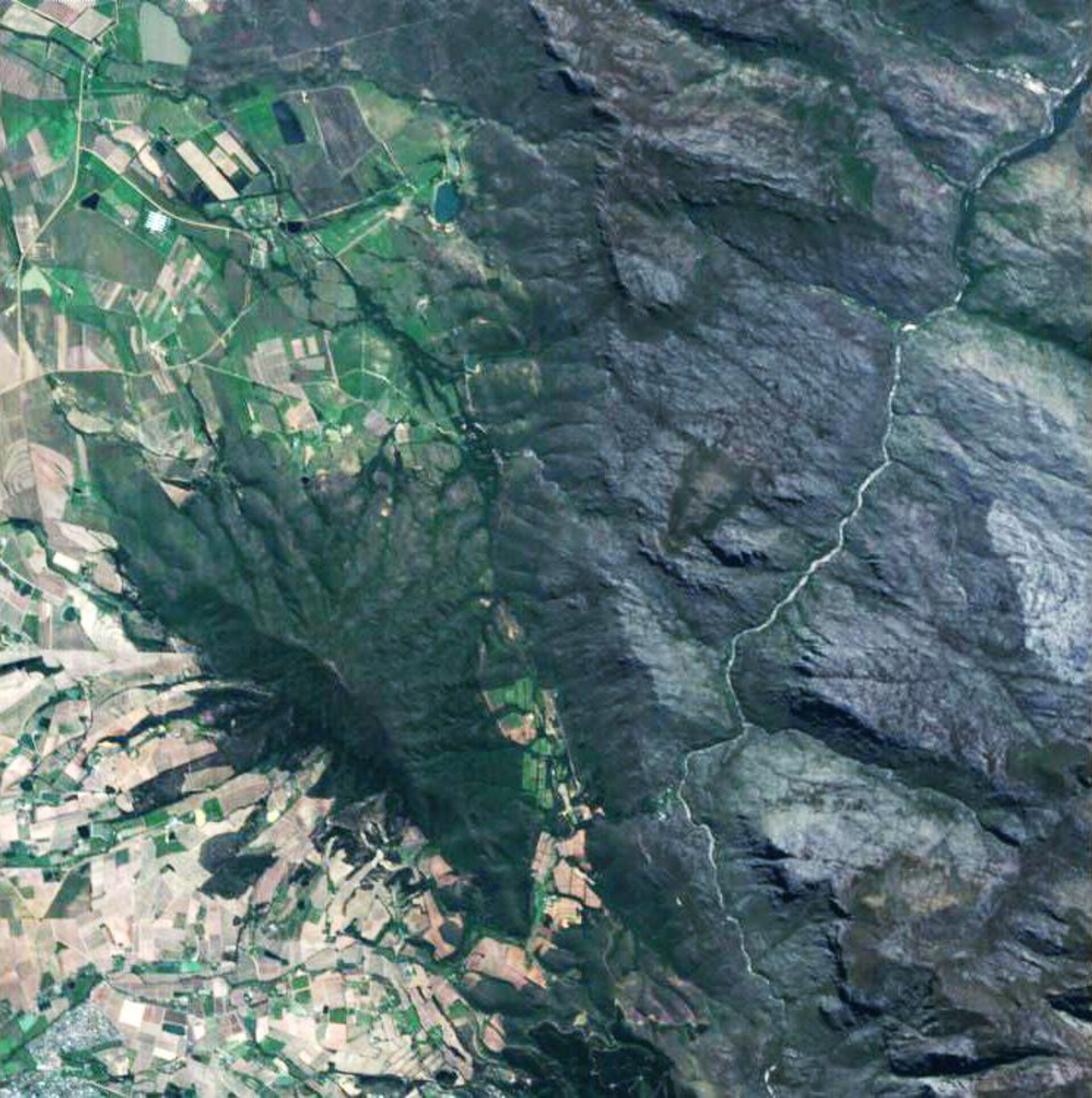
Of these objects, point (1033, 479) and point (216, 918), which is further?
point (216, 918)

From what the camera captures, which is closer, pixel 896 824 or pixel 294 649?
pixel 896 824

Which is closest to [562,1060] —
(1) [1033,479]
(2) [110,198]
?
(1) [1033,479]

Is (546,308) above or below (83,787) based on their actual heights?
above

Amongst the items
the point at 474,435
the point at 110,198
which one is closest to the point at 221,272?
the point at 110,198

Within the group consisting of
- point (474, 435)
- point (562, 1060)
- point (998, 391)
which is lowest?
point (562, 1060)

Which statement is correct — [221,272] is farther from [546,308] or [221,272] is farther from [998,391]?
[998,391]

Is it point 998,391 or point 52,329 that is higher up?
point 998,391

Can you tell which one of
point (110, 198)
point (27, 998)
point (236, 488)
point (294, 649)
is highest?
point (110, 198)

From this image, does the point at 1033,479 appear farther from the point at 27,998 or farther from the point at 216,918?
the point at 27,998

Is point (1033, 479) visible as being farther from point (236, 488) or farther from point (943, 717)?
point (236, 488)
